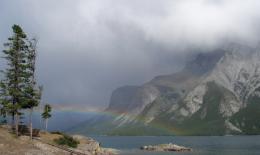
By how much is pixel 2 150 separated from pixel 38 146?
34.7ft

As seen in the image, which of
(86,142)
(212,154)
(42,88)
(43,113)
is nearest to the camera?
(42,88)

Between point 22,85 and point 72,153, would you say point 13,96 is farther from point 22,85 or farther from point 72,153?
point 72,153

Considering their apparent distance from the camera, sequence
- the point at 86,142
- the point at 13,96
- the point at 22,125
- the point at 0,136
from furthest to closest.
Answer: the point at 86,142, the point at 22,125, the point at 13,96, the point at 0,136

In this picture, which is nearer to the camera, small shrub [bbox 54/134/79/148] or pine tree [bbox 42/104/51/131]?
small shrub [bbox 54/134/79/148]

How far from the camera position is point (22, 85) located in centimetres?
9394

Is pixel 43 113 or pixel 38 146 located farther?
pixel 43 113

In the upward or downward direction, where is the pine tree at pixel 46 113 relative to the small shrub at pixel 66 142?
upward

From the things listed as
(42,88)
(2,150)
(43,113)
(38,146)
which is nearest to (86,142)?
(43,113)

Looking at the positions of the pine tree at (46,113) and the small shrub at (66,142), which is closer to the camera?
the small shrub at (66,142)

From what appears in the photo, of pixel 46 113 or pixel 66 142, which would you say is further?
pixel 46 113

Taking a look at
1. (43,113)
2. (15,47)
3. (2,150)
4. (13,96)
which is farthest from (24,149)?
(43,113)

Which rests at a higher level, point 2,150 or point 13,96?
point 13,96

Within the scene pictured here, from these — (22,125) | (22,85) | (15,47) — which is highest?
(15,47)

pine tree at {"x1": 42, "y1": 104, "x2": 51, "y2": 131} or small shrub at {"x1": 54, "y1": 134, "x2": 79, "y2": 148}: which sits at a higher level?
pine tree at {"x1": 42, "y1": 104, "x2": 51, "y2": 131}
